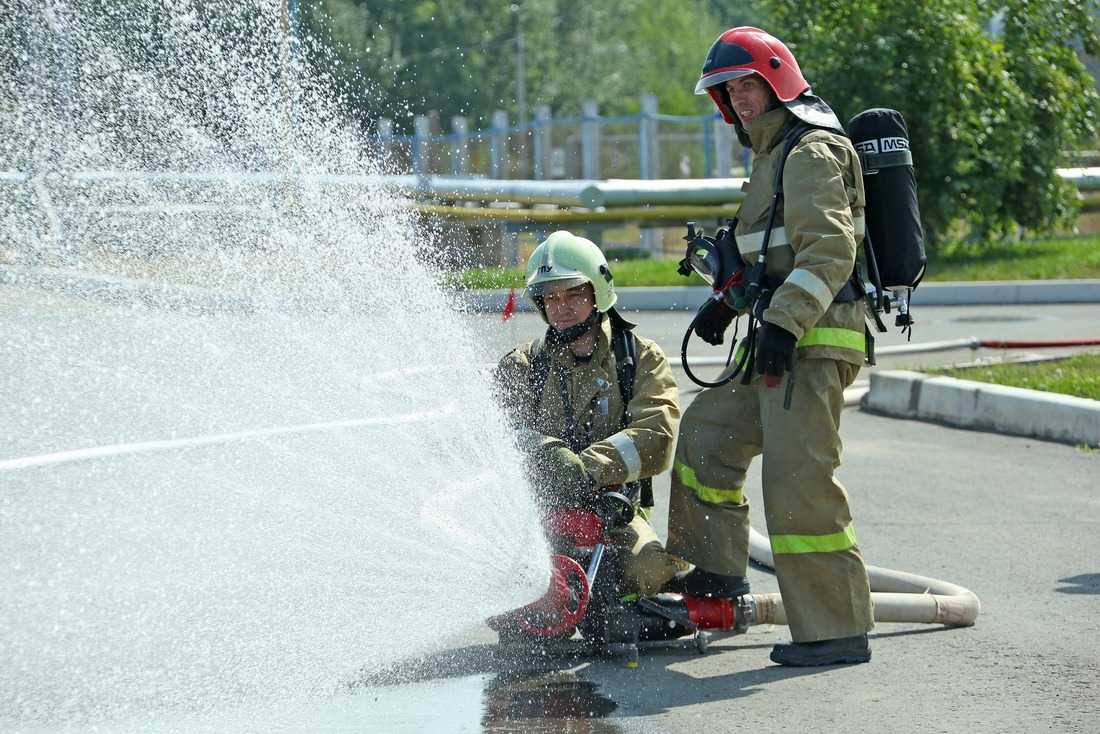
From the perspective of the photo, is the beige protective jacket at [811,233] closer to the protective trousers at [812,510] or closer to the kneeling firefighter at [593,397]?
the protective trousers at [812,510]

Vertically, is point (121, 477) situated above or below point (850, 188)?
below

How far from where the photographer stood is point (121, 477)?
21.4 feet

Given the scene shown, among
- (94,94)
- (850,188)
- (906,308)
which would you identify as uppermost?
(94,94)

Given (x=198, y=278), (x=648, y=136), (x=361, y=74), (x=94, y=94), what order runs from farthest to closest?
(x=361, y=74) → (x=648, y=136) → (x=94, y=94) → (x=198, y=278)

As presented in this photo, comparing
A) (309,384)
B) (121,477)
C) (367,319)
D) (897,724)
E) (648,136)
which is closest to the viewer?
(897,724)

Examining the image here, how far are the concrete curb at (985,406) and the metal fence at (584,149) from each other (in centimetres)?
1665

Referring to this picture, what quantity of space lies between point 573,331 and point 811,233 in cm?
89

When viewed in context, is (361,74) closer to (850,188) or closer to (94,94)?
Result: (94,94)

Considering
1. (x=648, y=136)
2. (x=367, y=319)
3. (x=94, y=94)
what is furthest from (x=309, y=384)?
(x=648, y=136)

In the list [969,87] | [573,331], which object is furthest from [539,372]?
[969,87]

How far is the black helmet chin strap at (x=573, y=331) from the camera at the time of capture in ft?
15.7

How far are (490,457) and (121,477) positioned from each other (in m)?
2.56

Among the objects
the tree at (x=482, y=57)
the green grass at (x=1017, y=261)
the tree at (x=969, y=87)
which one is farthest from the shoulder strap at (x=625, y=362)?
the tree at (x=482, y=57)

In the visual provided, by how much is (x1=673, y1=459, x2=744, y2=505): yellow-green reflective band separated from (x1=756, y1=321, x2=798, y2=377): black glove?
58cm
